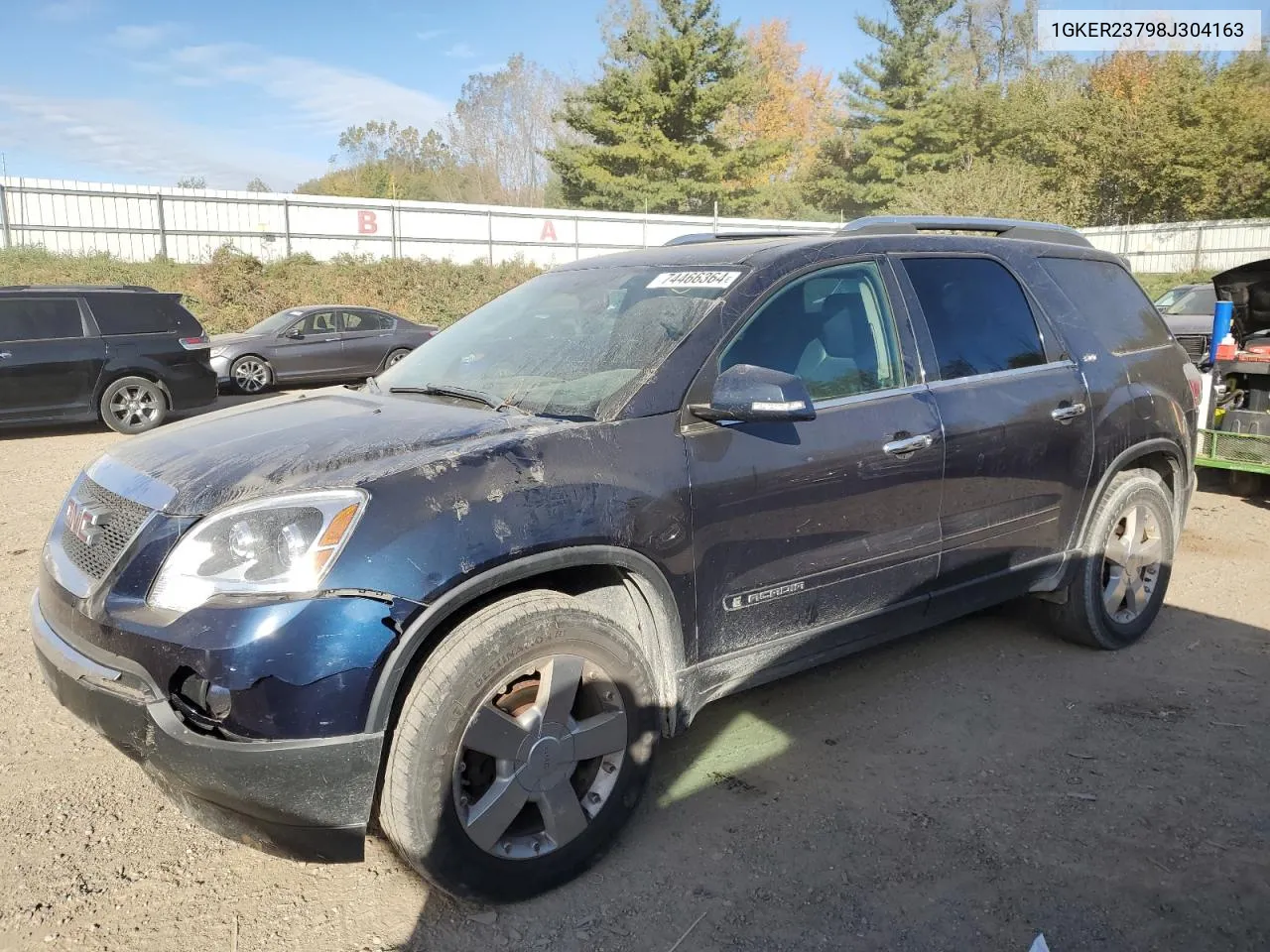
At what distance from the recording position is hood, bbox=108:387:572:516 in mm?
2463

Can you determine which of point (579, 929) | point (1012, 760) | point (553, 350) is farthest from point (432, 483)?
point (1012, 760)

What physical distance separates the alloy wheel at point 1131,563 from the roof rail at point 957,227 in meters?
1.34

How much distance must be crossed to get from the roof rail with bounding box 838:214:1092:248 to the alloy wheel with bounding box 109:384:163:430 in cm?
967

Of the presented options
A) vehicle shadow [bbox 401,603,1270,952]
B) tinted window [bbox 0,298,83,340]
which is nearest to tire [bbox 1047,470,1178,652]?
vehicle shadow [bbox 401,603,1270,952]

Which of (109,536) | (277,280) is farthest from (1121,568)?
(277,280)

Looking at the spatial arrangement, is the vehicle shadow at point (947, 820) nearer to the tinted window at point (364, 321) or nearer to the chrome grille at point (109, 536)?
the chrome grille at point (109, 536)

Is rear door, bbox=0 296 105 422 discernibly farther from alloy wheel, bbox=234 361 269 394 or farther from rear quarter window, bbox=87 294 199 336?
alloy wheel, bbox=234 361 269 394

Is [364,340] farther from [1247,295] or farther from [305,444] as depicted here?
[305,444]

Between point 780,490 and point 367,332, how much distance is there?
1403 cm

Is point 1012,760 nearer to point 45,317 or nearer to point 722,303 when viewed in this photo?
point 722,303

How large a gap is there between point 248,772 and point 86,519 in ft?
3.31

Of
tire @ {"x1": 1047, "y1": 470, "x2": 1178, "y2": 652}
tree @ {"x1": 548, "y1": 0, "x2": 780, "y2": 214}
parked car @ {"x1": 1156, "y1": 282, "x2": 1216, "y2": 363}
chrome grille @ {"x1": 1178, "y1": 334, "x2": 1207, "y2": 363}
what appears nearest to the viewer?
tire @ {"x1": 1047, "y1": 470, "x2": 1178, "y2": 652}

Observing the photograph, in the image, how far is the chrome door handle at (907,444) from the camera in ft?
10.9

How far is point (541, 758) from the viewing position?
2588 millimetres
